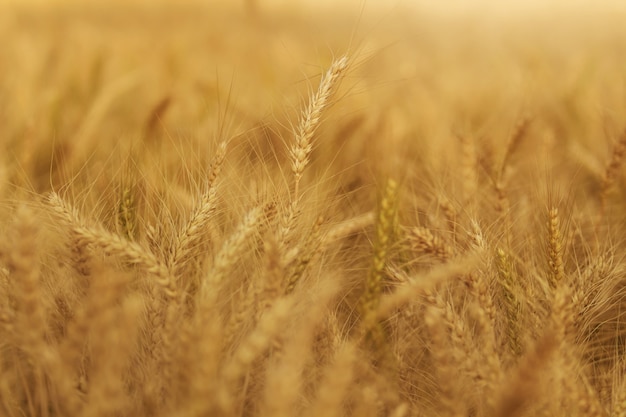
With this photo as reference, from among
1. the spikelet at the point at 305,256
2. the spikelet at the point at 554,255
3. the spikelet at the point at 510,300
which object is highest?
the spikelet at the point at 305,256

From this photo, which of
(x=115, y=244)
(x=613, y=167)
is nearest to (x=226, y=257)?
(x=115, y=244)

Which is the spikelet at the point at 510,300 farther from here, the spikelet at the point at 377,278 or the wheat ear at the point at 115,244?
the wheat ear at the point at 115,244

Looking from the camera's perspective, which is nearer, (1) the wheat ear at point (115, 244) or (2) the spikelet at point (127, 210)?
(1) the wheat ear at point (115, 244)

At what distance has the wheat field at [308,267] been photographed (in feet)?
1.35

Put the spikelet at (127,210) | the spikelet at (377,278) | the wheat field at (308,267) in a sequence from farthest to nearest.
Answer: the spikelet at (127,210) → the spikelet at (377,278) → the wheat field at (308,267)

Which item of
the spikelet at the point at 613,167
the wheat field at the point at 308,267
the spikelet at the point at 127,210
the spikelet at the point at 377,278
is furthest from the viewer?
the spikelet at the point at 613,167

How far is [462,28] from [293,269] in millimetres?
3185

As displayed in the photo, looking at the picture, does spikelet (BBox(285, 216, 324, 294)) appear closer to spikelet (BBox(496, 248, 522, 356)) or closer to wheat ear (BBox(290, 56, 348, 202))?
wheat ear (BBox(290, 56, 348, 202))

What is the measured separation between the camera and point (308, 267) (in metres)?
→ 0.57

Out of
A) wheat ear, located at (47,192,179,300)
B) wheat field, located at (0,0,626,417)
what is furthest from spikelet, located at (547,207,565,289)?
wheat ear, located at (47,192,179,300)

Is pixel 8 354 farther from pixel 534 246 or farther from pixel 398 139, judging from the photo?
pixel 398 139

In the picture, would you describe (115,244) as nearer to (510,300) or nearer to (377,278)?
(377,278)

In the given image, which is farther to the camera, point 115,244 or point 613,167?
point 613,167

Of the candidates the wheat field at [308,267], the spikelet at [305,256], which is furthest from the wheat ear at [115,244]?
the spikelet at [305,256]
